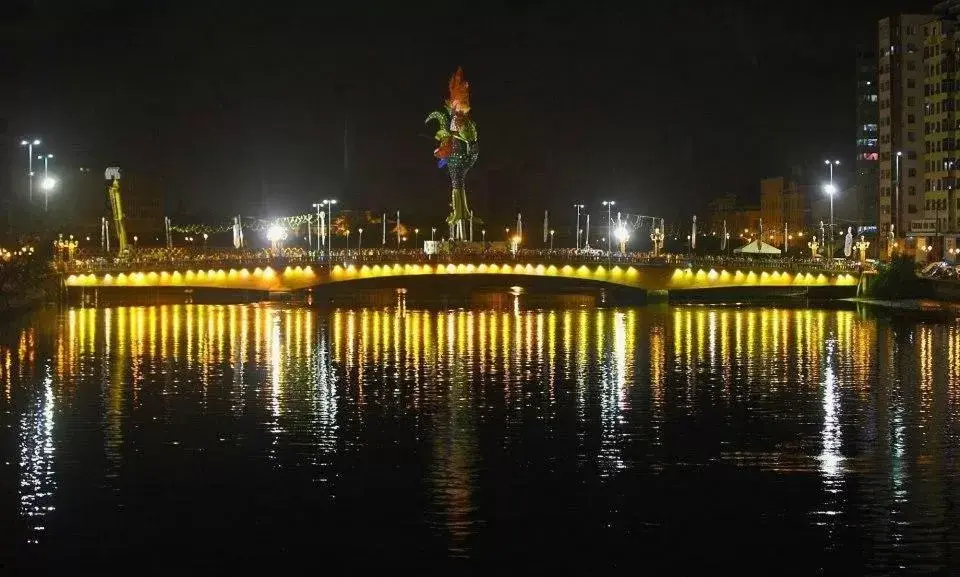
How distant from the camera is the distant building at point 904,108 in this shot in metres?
132

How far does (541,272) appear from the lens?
114 meters

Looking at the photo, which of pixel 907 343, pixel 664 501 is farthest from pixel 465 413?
pixel 907 343

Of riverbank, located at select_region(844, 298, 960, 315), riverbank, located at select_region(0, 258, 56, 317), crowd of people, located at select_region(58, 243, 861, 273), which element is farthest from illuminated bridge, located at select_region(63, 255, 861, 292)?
riverbank, located at select_region(0, 258, 56, 317)

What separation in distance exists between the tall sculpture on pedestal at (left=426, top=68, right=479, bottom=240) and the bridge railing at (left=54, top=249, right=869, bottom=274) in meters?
26.2

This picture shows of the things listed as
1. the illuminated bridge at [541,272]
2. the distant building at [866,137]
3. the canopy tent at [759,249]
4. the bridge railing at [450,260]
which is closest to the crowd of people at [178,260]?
the bridge railing at [450,260]

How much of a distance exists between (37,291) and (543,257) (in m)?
35.5

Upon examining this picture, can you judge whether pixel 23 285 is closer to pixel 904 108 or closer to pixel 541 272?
pixel 541 272

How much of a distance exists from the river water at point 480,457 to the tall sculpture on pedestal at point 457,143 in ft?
243

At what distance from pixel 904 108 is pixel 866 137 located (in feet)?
106

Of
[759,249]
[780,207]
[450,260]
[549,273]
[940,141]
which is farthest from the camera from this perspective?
[780,207]

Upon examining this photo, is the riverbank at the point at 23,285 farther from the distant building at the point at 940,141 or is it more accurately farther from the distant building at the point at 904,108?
the distant building at the point at 904,108

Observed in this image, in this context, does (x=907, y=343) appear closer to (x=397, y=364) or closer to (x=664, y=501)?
(x=397, y=364)

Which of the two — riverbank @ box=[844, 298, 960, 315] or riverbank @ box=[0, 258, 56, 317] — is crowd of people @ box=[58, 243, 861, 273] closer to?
riverbank @ box=[0, 258, 56, 317]

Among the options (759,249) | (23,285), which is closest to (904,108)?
(759,249)
